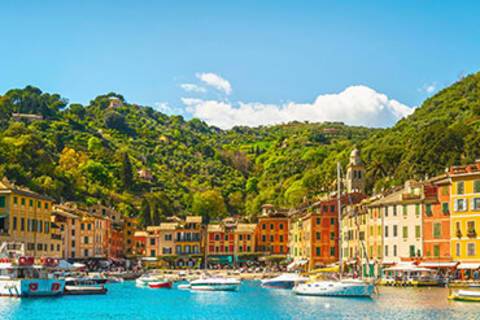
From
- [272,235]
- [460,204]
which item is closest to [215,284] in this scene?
[460,204]

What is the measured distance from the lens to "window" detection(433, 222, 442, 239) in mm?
81250

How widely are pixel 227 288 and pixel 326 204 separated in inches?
1069

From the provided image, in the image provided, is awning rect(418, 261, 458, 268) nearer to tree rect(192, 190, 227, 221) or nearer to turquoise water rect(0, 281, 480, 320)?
turquoise water rect(0, 281, 480, 320)

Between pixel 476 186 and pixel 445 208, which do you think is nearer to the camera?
pixel 476 186

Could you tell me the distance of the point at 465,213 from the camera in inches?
3073

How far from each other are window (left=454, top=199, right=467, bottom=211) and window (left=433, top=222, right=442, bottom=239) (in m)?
3.15

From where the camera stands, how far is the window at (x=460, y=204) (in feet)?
257

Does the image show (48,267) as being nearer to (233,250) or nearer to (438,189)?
(438,189)

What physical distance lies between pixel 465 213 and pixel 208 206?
106259 millimetres

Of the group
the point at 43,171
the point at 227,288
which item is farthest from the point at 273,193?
the point at 227,288

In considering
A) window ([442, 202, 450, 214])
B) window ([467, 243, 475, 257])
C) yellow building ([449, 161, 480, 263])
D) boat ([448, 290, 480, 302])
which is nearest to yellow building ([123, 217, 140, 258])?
Result: window ([442, 202, 450, 214])

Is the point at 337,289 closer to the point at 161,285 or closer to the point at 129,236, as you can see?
the point at 161,285

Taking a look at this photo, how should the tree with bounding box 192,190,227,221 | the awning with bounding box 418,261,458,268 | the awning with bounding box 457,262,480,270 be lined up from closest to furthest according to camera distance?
the awning with bounding box 457,262,480,270 → the awning with bounding box 418,261,458,268 → the tree with bounding box 192,190,227,221

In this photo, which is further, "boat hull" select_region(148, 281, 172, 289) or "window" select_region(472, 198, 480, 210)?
"boat hull" select_region(148, 281, 172, 289)
